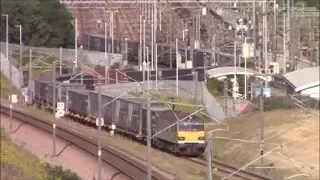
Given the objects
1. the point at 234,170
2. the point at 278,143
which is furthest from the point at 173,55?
the point at 234,170

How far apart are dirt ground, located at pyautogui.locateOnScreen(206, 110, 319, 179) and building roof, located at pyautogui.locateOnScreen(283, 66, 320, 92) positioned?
104 inches

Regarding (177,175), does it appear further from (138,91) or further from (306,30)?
(306,30)

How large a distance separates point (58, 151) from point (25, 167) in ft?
17.7

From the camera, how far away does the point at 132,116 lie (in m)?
29.9

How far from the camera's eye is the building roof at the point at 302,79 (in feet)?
107

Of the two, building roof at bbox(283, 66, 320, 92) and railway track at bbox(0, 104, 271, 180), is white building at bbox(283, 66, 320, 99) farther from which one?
railway track at bbox(0, 104, 271, 180)

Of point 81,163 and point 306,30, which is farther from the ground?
point 306,30

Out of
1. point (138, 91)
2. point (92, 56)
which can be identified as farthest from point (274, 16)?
point (138, 91)

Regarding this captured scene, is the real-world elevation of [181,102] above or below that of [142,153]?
above

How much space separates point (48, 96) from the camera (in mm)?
35625

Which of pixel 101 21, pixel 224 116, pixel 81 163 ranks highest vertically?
pixel 101 21

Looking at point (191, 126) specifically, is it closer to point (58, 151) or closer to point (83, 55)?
point (58, 151)

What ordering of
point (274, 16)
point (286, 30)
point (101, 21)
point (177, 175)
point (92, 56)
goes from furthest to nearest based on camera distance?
point (286, 30)
point (274, 16)
point (92, 56)
point (101, 21)
point (177, 175)

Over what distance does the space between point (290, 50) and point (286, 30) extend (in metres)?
2.46
